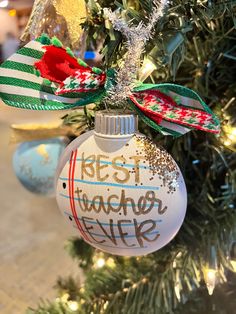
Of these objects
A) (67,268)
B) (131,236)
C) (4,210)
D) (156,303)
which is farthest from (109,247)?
(4,210)

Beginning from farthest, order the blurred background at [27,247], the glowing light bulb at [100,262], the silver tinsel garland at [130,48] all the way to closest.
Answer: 1. the blurred background at [27,247]
2. the glowing light bulb at [100,262]
3. the silver tinsel garland at [130,48]

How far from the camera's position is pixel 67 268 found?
2.27ft

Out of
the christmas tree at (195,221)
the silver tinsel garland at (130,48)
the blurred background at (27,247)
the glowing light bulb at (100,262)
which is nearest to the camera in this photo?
the silver tinsel garland at (130,48)

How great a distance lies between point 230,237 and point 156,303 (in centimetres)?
11

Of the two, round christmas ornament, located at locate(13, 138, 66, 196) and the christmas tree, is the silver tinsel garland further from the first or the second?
round christmas ornament, located at locate(13, 138, 66, 196)

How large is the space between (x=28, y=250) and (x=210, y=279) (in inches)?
17.3

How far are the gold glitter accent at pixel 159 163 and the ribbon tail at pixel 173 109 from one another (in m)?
0.02

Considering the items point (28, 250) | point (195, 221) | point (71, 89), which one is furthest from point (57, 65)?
point (28, 250)

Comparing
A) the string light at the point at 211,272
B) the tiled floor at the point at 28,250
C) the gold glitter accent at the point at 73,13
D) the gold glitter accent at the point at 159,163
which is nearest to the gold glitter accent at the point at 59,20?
the gold glitter accent at the point at 73,13

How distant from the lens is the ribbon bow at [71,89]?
281 millimetres

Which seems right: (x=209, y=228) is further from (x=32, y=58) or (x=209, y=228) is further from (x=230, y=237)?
(x=32, y=58)

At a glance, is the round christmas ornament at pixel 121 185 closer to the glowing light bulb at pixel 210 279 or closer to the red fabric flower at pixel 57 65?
the red fabric flower at pixel 57 65

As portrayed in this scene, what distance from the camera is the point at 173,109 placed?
0.94ft

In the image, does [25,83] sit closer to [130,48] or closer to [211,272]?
[130,48]
